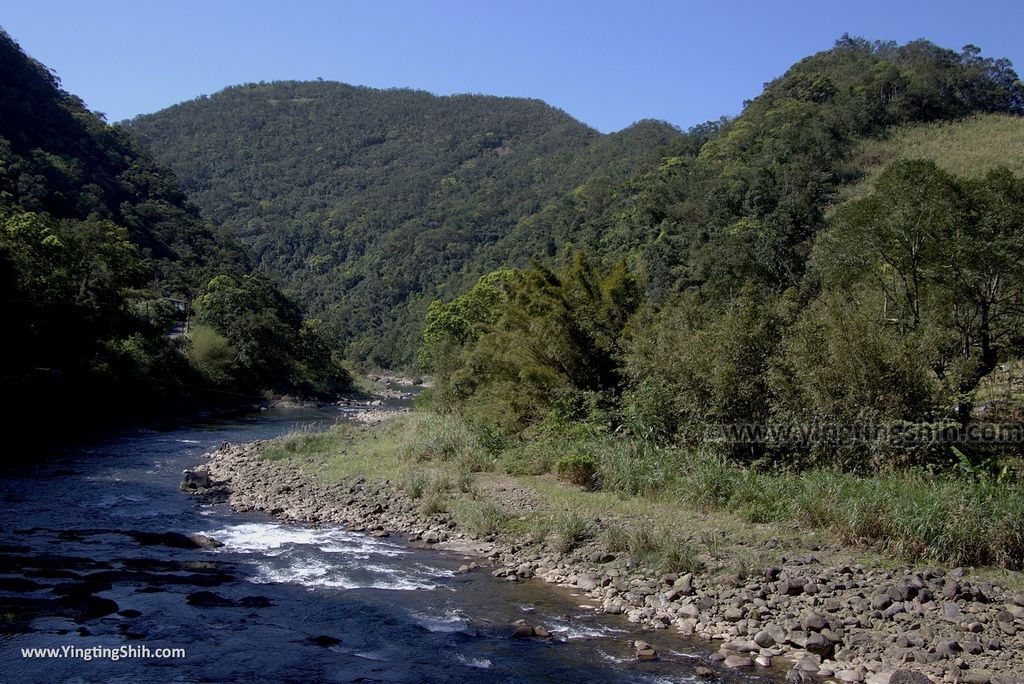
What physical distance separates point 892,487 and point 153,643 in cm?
1193

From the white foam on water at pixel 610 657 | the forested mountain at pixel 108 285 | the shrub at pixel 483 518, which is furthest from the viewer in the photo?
the forested mountain at pixel 108 285

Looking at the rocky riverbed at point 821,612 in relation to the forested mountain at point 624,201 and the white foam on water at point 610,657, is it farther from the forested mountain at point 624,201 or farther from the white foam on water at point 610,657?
the forested mountain at point 624,201

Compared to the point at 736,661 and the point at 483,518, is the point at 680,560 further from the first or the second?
the point at 483,518

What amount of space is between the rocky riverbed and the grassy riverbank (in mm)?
510

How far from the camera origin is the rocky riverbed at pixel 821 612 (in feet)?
26.9

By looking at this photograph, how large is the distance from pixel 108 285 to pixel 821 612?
41102mm

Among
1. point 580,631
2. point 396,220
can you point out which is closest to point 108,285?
point 580,631

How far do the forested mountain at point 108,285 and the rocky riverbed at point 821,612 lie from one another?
28.5 m

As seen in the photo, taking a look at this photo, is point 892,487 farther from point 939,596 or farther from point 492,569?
point 492,569

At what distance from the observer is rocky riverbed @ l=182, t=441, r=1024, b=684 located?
8.19 meters

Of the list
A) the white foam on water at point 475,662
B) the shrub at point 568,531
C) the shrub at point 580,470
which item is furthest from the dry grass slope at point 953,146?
the white foam on water at point 475,662

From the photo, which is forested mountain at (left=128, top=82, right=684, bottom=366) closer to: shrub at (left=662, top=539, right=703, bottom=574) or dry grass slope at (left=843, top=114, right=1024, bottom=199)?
dry grass slope at (left=843, top=114, right=1024, bottom=199)

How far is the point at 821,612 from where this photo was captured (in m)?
9.60

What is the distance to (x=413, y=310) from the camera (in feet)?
394
